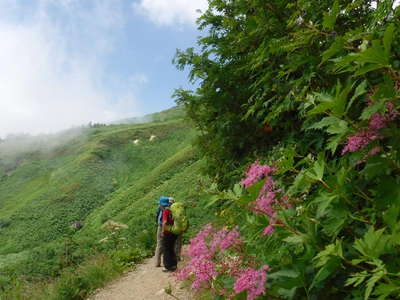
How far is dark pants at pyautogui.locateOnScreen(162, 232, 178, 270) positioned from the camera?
861cm

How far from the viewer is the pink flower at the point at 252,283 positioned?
2.06 meters

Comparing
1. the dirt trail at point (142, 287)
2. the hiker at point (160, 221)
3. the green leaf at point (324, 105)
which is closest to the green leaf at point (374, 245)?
the green leaf at point (324, 105)

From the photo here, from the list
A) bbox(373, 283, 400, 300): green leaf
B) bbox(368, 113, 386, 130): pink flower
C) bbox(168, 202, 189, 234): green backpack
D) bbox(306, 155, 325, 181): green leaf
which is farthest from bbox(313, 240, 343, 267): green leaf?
bbox(168, 202, 189, 234): green backpack

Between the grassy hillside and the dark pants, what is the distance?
97.3 inches

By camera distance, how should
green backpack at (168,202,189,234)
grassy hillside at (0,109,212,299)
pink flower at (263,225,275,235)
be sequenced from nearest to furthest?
pink flower at (263,225,275,235), green backpack at (168,202,189,234), grassy hillside at (0,109,212,299)

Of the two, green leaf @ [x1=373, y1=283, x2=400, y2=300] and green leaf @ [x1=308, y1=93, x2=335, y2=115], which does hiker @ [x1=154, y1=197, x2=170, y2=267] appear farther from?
green leaf @ [x1=373, y1=283, x2=400, y2=300]

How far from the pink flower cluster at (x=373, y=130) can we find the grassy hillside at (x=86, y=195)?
9.89 metres

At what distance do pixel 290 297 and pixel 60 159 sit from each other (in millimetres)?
61211

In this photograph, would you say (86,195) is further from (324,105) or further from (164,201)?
(324,105)

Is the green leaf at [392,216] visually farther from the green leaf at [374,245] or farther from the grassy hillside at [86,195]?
the grassy hillside at [86,195]

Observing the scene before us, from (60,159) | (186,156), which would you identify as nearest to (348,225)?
(186,156)

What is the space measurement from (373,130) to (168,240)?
723cm

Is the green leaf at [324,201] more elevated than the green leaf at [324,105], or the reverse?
the green leaf at [324,105]

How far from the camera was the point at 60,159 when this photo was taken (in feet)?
194
